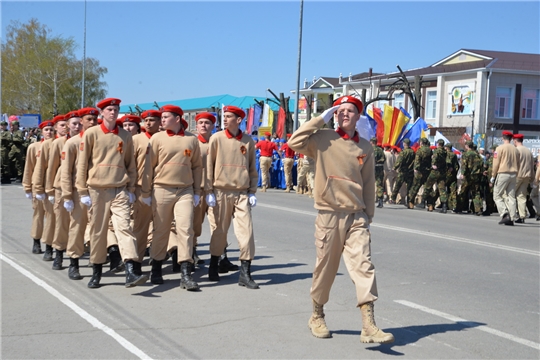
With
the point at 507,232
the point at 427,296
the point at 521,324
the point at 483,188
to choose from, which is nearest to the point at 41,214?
the point at 427,296

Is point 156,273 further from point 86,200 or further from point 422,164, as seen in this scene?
point 422,164

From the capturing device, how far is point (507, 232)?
565 inches

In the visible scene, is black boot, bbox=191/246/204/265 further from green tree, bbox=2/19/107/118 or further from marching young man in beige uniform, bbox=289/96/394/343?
green tree, bbox=2/19/107/118

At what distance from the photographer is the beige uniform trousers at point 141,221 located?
8.92 metres

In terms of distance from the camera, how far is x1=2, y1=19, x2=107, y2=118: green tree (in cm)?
6612

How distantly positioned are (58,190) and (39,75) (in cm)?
6172

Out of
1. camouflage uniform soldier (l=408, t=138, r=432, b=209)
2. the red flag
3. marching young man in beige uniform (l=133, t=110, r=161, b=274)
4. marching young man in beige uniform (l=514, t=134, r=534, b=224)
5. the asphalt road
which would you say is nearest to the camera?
the asphalt road

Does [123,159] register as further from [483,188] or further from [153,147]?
[483,188]

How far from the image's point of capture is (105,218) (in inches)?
313

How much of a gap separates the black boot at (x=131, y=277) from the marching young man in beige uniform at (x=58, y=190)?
1587mm

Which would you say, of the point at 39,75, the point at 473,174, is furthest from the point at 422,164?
the point at 39,75

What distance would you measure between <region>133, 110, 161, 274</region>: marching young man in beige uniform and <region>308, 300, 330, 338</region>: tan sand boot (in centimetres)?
329

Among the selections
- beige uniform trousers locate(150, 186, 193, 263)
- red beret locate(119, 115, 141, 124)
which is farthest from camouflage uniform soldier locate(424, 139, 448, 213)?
beige uniform trousers locate(150, 186, 193, 263)

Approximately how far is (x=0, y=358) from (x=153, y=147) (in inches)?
140
